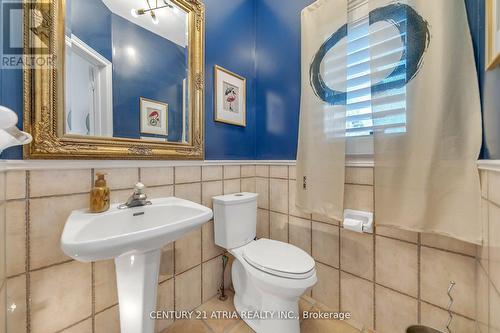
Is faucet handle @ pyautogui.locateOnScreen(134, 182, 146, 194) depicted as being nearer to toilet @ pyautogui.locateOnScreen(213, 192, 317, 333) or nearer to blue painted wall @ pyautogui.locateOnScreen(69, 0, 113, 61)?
toilet @ pyautogui.locateOnScreen(213, 192, 317, 333)

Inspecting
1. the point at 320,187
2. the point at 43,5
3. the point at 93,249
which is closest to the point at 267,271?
the point at 320,187

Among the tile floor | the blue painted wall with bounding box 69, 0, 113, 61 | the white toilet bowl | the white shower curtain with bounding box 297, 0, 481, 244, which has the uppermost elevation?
the blue painted wall with bounding box 69, 0, 113, 61

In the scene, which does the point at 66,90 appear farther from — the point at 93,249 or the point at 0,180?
the point at 93,249

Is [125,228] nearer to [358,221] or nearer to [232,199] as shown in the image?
[232,199]

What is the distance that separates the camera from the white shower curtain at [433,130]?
852 millimetres

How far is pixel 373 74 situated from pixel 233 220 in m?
1.18

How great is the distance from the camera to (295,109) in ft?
5.06

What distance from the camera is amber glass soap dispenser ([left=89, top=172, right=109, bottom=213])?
0.89 m

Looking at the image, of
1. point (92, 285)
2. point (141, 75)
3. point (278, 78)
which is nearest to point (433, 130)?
point (278, 78)

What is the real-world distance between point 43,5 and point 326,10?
1404 mm

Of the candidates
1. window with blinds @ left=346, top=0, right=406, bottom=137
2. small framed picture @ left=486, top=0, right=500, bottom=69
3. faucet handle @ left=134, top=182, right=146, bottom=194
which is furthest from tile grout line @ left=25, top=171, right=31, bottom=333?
small framed picture @ left=486, top=0, right=500, bottom=69

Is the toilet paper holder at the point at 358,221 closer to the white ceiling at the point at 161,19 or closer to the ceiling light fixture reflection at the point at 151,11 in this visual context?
the white ceiling at the point at 161,19

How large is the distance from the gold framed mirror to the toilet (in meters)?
0.46

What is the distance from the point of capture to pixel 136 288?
85 centimetres
